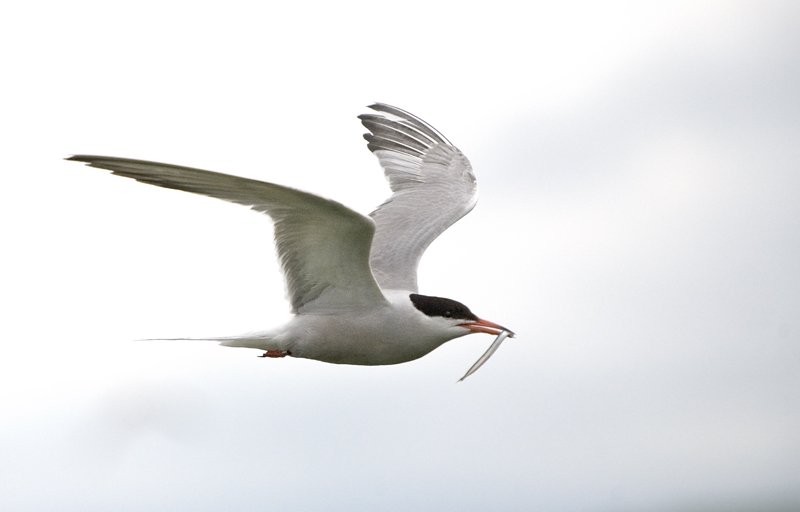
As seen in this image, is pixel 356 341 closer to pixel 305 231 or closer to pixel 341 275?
pixel 341 275

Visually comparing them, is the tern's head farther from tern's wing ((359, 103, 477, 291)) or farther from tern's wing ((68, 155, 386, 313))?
tern's wing ((359, 103, 477, 291))

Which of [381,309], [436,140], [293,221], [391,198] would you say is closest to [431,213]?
[391,198]

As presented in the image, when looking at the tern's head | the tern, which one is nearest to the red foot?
the tern

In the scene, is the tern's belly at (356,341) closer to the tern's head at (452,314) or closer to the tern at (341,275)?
the tern at (341,275)

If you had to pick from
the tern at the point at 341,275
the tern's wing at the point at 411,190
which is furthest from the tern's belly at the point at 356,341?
the tern's wing at the point at 411,190

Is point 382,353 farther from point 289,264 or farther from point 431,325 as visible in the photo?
point 289,264

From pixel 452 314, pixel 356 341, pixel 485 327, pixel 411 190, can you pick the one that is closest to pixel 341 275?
pixel 356 341
